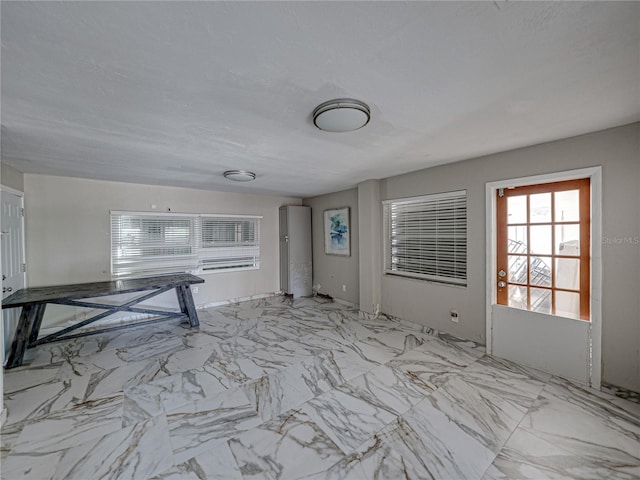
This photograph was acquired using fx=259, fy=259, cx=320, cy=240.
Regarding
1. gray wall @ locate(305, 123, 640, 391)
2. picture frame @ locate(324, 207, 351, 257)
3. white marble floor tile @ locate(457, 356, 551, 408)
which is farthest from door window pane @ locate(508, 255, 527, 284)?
picture frame @ locate(324, 207, 351, 257)

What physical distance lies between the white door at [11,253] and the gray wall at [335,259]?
14.8ft

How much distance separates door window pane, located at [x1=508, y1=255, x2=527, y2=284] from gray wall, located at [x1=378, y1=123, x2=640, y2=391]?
0.27 m

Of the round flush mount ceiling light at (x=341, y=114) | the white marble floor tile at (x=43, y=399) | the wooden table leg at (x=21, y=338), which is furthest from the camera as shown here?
the wooden table leg at (x=21, y=338)

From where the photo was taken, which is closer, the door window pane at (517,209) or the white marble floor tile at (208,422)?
the white marble floor tile at (208,422)

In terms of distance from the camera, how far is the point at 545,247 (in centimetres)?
266

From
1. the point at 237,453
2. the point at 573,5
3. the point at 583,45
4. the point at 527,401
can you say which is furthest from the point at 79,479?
the point at 583,45

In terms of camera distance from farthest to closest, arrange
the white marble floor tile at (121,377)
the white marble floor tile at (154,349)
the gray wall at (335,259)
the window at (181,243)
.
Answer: the gray wall at (335,259) → the window at (181,243) → the white marble floor tile at (154,349) → the white marble floor tile at (121,377)

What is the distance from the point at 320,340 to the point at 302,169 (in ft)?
7.44

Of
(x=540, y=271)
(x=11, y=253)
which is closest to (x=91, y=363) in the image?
(x=11, y=253)

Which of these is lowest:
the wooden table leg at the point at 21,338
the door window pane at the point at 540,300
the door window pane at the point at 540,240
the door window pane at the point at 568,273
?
the wooden table leg at the point at 21,338

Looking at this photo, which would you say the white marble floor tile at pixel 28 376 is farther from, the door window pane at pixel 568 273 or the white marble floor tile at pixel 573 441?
the door window pane at pixel 568 273

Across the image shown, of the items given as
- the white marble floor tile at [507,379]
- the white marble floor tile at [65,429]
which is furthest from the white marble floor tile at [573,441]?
the white marble floor tile at [65,429]

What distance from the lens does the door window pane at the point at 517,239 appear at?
2.81 m

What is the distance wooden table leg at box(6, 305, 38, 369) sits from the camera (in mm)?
2779
